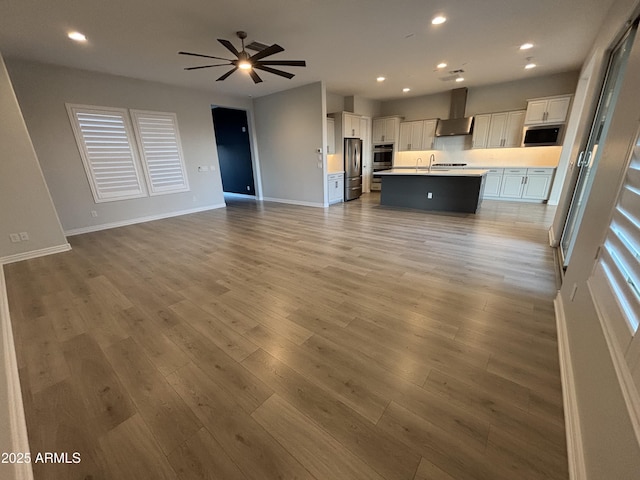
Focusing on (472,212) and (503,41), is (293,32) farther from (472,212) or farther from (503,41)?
(472,212)

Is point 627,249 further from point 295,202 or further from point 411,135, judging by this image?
point 411,135

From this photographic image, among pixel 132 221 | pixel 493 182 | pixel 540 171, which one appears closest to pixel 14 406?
pixel 132 221

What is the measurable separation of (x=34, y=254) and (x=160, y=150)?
3066 mm

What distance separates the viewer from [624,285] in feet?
3.32

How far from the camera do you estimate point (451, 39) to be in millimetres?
3807

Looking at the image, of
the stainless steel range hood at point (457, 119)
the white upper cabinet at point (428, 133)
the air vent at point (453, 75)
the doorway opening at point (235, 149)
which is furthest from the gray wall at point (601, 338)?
the doorway opening at point (235, 149)

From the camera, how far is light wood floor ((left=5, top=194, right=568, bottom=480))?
1173mm

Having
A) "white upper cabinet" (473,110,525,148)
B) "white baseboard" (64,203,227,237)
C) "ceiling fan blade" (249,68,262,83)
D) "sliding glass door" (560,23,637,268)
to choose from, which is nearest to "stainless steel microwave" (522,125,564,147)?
"white upper cabinet" (473,110,525,148)

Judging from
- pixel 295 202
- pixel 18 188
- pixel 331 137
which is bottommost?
pixel 295 202

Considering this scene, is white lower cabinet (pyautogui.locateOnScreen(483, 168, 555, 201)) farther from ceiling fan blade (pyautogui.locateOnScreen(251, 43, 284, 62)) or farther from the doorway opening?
the doorway opening

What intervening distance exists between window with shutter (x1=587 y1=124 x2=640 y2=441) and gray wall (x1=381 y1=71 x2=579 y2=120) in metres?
7.15

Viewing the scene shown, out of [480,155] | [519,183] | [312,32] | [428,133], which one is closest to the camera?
[312,32]

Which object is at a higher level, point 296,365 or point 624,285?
point 624,285

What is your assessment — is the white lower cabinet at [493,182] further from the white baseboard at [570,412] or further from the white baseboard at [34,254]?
the white baseboard at [34,254]
